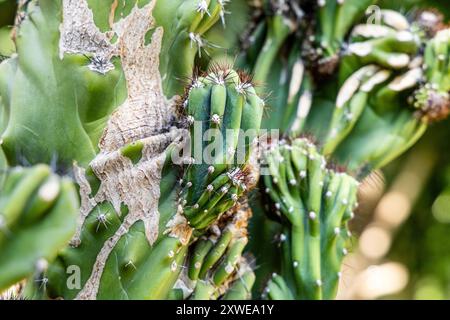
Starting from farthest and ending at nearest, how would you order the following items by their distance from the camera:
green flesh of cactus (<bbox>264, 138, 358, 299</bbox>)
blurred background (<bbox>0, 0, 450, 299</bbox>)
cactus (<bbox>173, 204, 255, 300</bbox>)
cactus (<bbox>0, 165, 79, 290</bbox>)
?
1. blurred background (<bbox>0, 0, 450, 299</bbox>)
2. green flesh of cactus (<bbox>264, 138, 358, 299</bbox>)
3. cactus (<bbox>173, 204, 255, 300</bbox>)
4. cactus (<bbox>0, 165, 79, 290</bbox>)

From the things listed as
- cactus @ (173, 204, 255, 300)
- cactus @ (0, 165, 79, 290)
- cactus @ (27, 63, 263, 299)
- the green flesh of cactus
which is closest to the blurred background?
the green flesh of cactus

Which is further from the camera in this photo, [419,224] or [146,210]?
[419,224]

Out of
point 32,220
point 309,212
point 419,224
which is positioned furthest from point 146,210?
point 419,224

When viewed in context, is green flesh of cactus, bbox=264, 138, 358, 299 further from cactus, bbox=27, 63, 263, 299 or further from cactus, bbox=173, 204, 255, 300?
cactus, bbox=27, 63, 263, 299

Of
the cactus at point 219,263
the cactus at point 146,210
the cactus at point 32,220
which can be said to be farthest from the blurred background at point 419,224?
the cactus at point 32,220

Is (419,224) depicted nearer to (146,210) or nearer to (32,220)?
(146,210)

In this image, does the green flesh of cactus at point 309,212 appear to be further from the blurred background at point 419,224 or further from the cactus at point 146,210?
the blurred background at point 419,224

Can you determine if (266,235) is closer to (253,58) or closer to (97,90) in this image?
(253,58)
